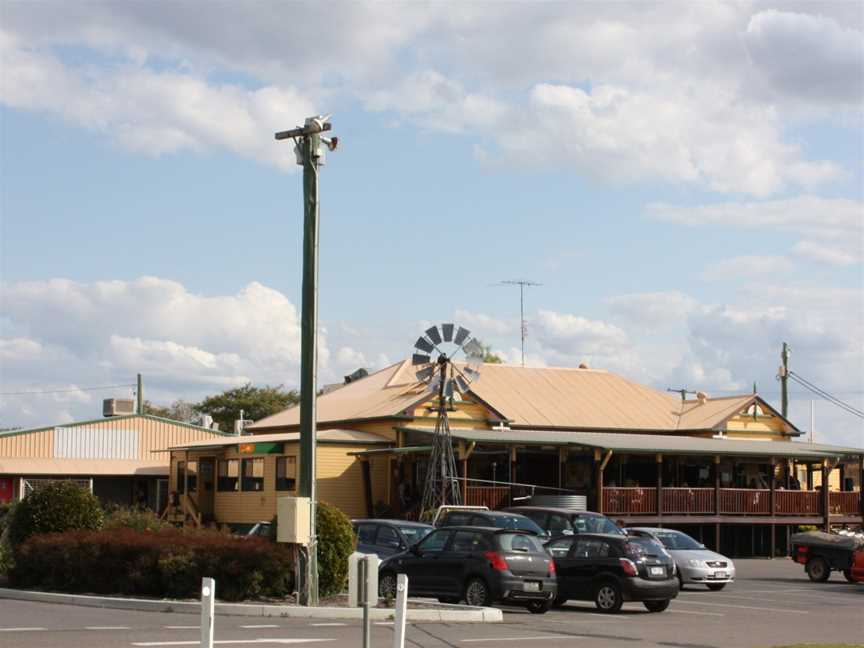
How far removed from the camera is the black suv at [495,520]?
28750 millimetres

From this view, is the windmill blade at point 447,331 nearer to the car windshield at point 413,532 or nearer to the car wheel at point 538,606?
the car windshield at point 413,532

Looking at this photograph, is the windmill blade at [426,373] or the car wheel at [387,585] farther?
the windmill blade at [426,373]

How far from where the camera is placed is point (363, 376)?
5869 cm

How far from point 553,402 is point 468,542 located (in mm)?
29422

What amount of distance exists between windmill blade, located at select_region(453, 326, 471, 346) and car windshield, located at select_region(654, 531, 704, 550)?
466 inches

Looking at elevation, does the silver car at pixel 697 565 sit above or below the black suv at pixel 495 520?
below

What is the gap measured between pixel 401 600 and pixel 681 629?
9.45 meters

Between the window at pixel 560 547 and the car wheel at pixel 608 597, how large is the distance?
995mm

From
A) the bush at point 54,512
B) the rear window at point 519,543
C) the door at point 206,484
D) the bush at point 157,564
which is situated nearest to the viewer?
the bush at point 157,564

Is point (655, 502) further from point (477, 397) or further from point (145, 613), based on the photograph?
point (145, 613)

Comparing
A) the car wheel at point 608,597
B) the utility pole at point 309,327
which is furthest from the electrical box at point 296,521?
the car wheel at point 608,597

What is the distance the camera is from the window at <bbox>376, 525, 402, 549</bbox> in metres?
27.0

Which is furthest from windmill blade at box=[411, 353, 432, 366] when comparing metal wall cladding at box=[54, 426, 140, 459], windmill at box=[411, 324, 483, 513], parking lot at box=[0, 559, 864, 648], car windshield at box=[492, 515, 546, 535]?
metal wall cladding at box=[54, 426, 140, 459]

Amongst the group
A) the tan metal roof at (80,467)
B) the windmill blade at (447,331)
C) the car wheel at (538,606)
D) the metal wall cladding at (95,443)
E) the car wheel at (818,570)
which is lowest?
the car wheel at (818,570)
